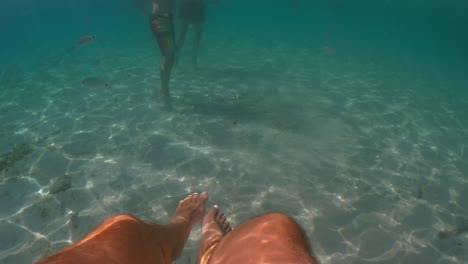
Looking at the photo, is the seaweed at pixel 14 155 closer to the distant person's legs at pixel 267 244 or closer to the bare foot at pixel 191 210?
the bare foot at pixel 191 210

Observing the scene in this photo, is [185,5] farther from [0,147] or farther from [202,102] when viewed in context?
[0,147]

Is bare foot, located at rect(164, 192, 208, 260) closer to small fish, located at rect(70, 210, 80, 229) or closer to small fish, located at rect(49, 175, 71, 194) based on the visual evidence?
small fish, located at rect(70, 210, 80, 229)

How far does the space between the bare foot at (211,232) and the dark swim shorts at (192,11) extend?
11496 millimetres

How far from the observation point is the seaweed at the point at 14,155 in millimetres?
8016

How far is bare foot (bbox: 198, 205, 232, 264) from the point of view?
4079 mm

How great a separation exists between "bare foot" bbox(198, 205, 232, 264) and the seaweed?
252 inches

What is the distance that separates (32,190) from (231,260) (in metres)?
A: 6.61

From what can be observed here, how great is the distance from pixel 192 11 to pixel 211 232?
12.1 metres

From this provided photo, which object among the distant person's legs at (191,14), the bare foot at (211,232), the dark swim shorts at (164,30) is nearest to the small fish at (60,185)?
the bare foot at (211,232)

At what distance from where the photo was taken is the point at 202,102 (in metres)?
11.8

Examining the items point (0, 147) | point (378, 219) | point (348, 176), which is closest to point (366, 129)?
point (348, 176)

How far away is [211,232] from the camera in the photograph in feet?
15.1

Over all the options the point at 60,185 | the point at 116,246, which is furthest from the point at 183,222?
the point at 60,185

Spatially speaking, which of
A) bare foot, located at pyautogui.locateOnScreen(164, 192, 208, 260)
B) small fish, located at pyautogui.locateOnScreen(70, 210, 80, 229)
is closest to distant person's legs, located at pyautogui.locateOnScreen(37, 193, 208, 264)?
bare foot, located at pyautogui.locateOnScreen(164, 192, 208, 260)
